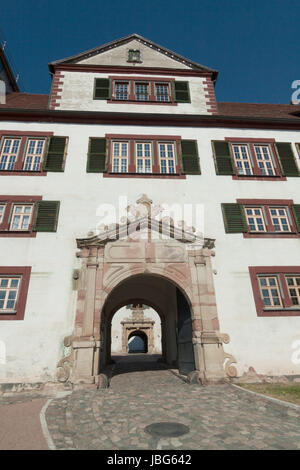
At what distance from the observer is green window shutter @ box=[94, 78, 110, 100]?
47.5 ft

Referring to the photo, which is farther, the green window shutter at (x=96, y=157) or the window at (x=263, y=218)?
Result: the green window shutter at (x=96, y=157)

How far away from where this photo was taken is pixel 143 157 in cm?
1278

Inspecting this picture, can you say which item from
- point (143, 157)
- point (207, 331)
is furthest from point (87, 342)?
point (143, 157)

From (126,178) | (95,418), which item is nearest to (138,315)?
(126,178)

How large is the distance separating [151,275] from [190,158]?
19.4 feet

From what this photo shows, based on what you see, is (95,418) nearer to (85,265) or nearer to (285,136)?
(85,265)

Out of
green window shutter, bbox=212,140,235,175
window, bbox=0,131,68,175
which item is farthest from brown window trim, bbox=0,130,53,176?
green window shutter, bbox=212,140,235,175

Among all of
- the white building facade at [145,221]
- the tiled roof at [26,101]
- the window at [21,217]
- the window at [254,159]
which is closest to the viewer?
the white building facade at [145,221]

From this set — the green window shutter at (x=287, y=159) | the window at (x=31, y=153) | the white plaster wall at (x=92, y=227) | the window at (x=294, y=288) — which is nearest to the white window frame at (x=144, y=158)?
the white plaster wall at (x=92, y=227)

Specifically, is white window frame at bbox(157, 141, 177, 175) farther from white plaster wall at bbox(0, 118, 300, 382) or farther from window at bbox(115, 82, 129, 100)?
window at bbox(115, 82, 129, 100)

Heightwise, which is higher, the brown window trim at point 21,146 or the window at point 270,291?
the brown window trim at point 21,146

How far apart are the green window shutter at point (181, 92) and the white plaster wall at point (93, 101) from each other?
241 mm

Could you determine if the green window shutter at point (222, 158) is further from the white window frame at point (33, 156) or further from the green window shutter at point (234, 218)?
the white window frame at point (33, 156)

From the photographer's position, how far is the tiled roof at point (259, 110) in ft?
51.0
